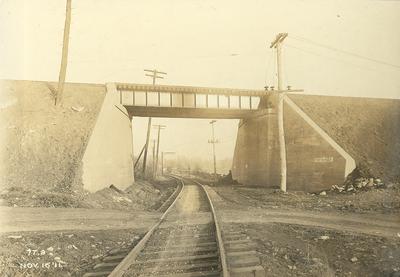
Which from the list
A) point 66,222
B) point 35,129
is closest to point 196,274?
point 66,222

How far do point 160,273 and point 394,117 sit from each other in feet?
84.6

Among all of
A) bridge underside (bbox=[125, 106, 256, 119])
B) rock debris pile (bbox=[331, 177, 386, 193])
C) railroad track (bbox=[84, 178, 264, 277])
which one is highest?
bridge underside (bbox=[125, 106, 256, 119])

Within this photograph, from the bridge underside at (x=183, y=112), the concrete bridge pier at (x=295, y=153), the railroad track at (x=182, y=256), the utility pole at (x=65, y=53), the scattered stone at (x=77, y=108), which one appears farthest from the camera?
the bridge underside at (x=183, y=112)

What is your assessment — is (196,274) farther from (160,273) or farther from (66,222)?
(66,222)

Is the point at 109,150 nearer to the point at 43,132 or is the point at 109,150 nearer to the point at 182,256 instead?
the point at 43,132

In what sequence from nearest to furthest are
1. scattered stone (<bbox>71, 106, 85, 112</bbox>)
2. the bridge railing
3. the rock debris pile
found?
the rock debris pile < scattered stone (<bbox>71, 106, 85, 112</bbox>) < the bridge railing

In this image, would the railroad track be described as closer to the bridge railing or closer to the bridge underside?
the bridge railing

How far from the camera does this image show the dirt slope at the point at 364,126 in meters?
21.7

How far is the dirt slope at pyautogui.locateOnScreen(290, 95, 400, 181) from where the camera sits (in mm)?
21666

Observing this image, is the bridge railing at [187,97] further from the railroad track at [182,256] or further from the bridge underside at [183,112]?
the railroad track at [182,256]

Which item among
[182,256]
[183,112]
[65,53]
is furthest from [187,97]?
[182,256]

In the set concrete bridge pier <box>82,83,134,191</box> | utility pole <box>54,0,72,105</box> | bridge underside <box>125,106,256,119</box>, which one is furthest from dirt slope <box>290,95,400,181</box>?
utility pole <box>54,0,72,105</box>

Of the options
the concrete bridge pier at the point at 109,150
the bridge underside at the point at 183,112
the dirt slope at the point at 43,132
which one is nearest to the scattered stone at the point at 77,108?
the dirt slope at the point at 43,132

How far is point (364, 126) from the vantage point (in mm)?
25688
